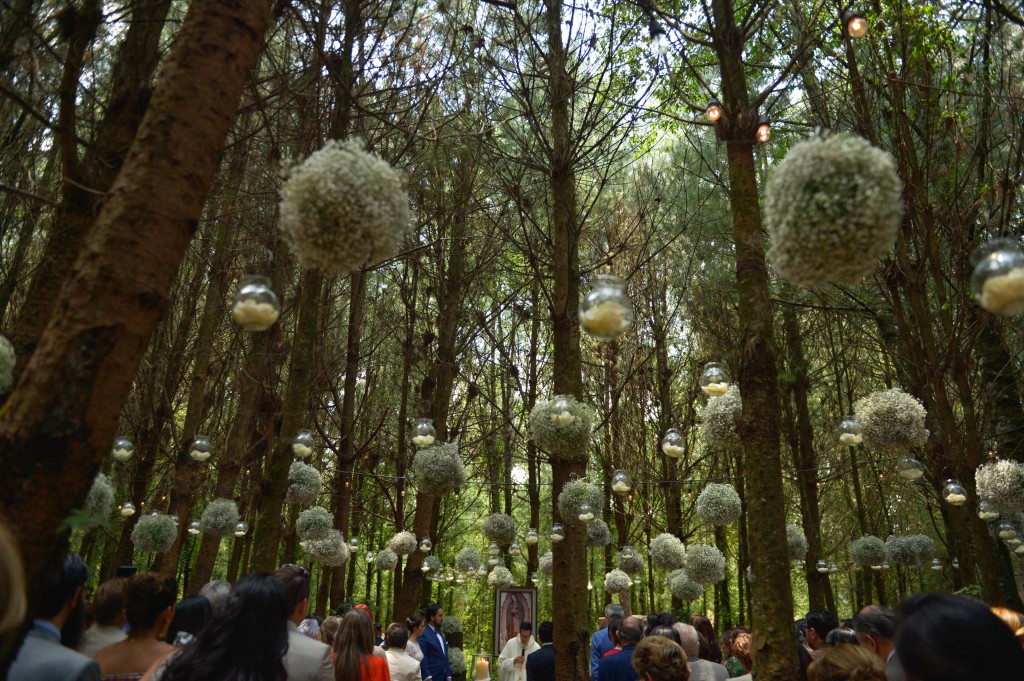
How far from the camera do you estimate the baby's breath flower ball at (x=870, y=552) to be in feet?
42.5

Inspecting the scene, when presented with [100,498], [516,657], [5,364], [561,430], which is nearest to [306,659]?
[5,364]

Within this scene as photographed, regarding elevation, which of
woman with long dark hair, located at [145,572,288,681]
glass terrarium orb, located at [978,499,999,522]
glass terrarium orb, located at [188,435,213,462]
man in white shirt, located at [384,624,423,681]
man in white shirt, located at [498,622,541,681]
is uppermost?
glass terrarium orb, located at [188,435,213,462]

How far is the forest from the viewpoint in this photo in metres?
2.87

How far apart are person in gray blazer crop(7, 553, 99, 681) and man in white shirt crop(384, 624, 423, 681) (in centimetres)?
403

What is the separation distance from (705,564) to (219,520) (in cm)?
816

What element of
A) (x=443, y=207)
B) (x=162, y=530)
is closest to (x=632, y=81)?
(x=443, y=207)

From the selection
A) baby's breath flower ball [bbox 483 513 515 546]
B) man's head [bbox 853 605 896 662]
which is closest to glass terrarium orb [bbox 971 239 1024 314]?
man's head [bbox 853 605 896 662]

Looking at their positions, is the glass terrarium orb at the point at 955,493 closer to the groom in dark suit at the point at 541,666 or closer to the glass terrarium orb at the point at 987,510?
the glass terrarium orb at the point at 987,510

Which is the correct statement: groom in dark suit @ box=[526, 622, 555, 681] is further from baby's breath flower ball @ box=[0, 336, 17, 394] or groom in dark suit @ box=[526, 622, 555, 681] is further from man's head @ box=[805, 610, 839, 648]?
baby's breath flower ball @ box=[0, 336, 17, 394]

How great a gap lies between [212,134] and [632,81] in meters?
7.07

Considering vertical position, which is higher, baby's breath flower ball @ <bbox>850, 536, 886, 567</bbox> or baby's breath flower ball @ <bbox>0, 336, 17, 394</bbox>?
baby's breath flower ball @ <bbox>0, 336, 17, 394</bbox>

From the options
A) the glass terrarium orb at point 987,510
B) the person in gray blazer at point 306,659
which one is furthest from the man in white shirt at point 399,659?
the glass terrarium orb at point 987,510

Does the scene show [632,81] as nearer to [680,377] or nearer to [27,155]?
[27,155]

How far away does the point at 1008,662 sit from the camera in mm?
2193
